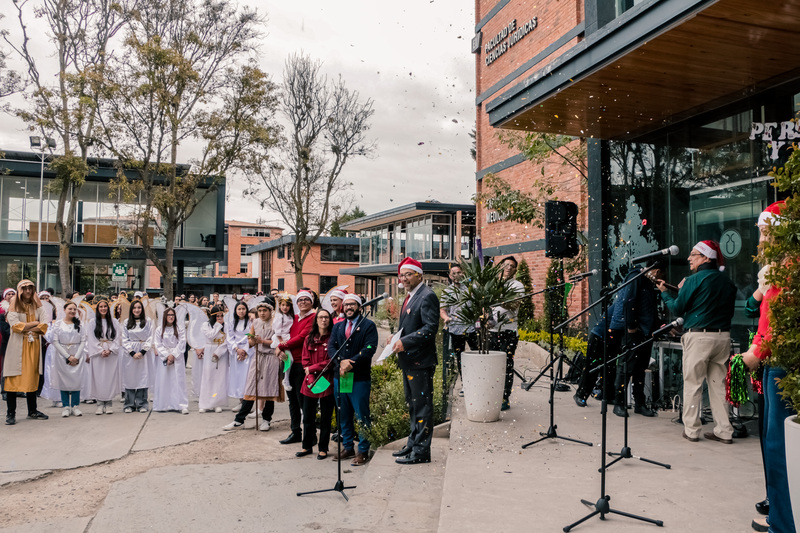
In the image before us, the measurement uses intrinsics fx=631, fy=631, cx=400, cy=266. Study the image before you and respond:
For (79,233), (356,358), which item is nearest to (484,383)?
(356,358)

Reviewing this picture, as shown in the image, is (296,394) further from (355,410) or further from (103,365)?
(103,365)

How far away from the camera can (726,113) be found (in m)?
7.85

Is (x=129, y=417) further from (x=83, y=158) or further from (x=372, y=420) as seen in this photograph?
(x=83, y=158)

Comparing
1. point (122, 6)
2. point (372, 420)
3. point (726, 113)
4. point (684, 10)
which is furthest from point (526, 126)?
point (122, 6)

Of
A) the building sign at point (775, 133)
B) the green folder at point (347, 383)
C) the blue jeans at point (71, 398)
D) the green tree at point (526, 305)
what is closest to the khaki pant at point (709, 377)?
the building sign at point (775, 133)

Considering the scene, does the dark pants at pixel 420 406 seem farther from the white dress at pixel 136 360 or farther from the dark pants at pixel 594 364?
the white dress at pixel 136 360

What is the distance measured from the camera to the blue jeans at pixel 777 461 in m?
3.39

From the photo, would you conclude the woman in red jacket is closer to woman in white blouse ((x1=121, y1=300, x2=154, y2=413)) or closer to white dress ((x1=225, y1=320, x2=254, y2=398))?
white dress ((x1=225, y1=320, x2=254, y2=398))

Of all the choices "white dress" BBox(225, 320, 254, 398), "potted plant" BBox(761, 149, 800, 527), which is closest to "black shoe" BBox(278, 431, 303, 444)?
"white dress" BBox(225, 320, 254, 398)

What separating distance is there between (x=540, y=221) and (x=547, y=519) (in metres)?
13.4

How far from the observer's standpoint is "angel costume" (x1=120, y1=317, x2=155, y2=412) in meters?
10.7

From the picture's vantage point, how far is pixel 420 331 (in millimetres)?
6211

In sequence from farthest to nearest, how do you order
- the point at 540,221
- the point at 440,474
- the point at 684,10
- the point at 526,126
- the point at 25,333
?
the point at 540,221 < the point at 25,333 < the point at 526,126 < the point at 440,474 < the point at 684,10

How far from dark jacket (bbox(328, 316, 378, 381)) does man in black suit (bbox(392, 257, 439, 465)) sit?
684 millimetres
